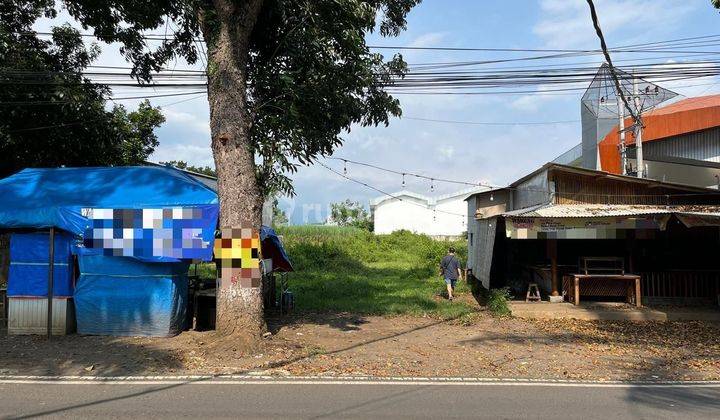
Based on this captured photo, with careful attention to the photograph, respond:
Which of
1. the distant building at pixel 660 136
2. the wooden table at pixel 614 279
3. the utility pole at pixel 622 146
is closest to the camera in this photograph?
the wooden table at pixel 614 279

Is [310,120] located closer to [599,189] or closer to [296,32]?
[296,32]

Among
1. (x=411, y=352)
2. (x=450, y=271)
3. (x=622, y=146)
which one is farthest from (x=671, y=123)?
(x=411, y=352)

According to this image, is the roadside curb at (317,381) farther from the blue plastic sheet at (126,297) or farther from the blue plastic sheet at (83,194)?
the blue plastic sheet at (83,194)

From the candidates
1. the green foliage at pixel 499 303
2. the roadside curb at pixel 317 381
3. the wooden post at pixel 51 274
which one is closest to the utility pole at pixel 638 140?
the green foliage at pixel 499 303

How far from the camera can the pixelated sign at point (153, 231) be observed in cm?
1097

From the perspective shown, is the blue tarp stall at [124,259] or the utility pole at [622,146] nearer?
the blue tarp stall at [124,259]

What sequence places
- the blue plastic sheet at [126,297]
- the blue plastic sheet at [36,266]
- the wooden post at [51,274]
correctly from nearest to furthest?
the wooden post at [51,274] → the blue plastic sheet at [126,297] → the blue plastic sheet at [36,266]

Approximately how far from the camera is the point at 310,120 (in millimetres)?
11344

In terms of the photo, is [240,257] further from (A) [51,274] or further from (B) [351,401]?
(B) [351,401]

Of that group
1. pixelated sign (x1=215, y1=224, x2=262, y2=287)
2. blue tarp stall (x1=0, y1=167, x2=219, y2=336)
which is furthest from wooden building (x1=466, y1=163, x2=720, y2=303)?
blue tarp stall (x1=0, y1=167, x2=219, y2=336)

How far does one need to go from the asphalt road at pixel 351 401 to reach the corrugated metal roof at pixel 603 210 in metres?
6.31

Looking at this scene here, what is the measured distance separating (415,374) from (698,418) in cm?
363

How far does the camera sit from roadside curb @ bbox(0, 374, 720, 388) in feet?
24.8

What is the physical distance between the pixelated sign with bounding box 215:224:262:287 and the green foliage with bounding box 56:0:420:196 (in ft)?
3.39
